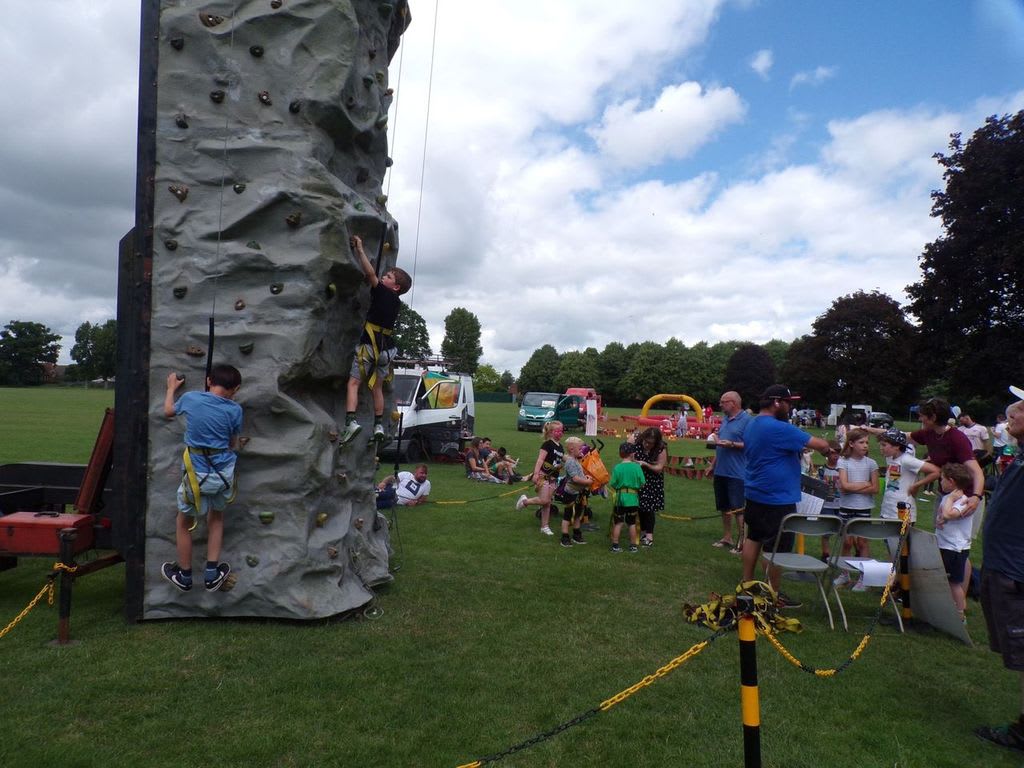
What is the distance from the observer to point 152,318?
5.38m

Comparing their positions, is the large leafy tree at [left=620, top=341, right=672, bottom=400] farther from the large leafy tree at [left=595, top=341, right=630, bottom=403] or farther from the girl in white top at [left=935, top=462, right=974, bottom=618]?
the girl in white top at [left=935, top=462, right=974, bottom=618]

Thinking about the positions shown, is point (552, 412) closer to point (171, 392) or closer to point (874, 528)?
point (874, 528)

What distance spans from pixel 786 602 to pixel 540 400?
98.2 ft

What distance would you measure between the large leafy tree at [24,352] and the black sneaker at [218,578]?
366ft

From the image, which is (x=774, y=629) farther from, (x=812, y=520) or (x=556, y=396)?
(x=556, y=396)

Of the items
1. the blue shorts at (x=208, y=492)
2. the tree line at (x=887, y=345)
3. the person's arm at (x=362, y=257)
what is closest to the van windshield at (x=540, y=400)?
the tree line at (x=887, y=345)

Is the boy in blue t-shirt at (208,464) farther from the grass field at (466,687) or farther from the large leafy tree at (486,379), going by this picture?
the large leafy tree at (486,379)

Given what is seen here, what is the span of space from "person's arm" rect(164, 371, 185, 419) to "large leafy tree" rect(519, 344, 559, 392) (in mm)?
104836

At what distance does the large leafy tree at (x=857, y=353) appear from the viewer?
50594mm

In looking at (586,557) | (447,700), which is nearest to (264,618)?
(447,700)

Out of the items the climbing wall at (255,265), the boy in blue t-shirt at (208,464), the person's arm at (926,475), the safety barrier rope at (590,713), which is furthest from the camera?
the person's arm at (926,475)

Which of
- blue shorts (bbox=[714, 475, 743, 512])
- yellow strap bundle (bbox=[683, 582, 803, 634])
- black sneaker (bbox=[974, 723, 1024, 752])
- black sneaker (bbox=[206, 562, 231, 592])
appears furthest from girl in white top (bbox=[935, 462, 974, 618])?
black sneaker (bbox=[206, 562, 231, 592])

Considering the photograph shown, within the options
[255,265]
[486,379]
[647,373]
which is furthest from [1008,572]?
[486,379]

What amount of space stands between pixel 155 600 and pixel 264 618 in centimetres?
88
